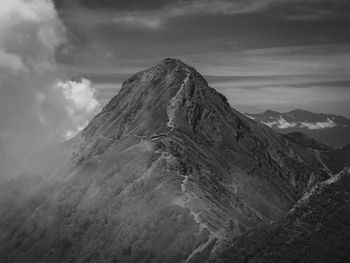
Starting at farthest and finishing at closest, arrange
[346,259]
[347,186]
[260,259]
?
[347,186], [260,259], [346,259]

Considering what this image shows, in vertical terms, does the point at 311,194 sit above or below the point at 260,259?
above

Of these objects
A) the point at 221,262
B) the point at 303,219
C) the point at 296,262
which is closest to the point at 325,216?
the point at 303,219

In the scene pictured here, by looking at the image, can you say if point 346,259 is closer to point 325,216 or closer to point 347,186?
point 325,216

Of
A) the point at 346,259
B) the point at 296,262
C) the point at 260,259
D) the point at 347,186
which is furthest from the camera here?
the point at 347,186

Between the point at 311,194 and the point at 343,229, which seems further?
the point at 311,194

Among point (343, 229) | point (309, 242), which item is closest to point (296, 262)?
point (309, 242)

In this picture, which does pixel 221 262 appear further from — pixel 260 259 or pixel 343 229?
pixel 343 229

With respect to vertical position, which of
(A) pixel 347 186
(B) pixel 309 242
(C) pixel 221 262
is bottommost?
(C) pixel 221 262
